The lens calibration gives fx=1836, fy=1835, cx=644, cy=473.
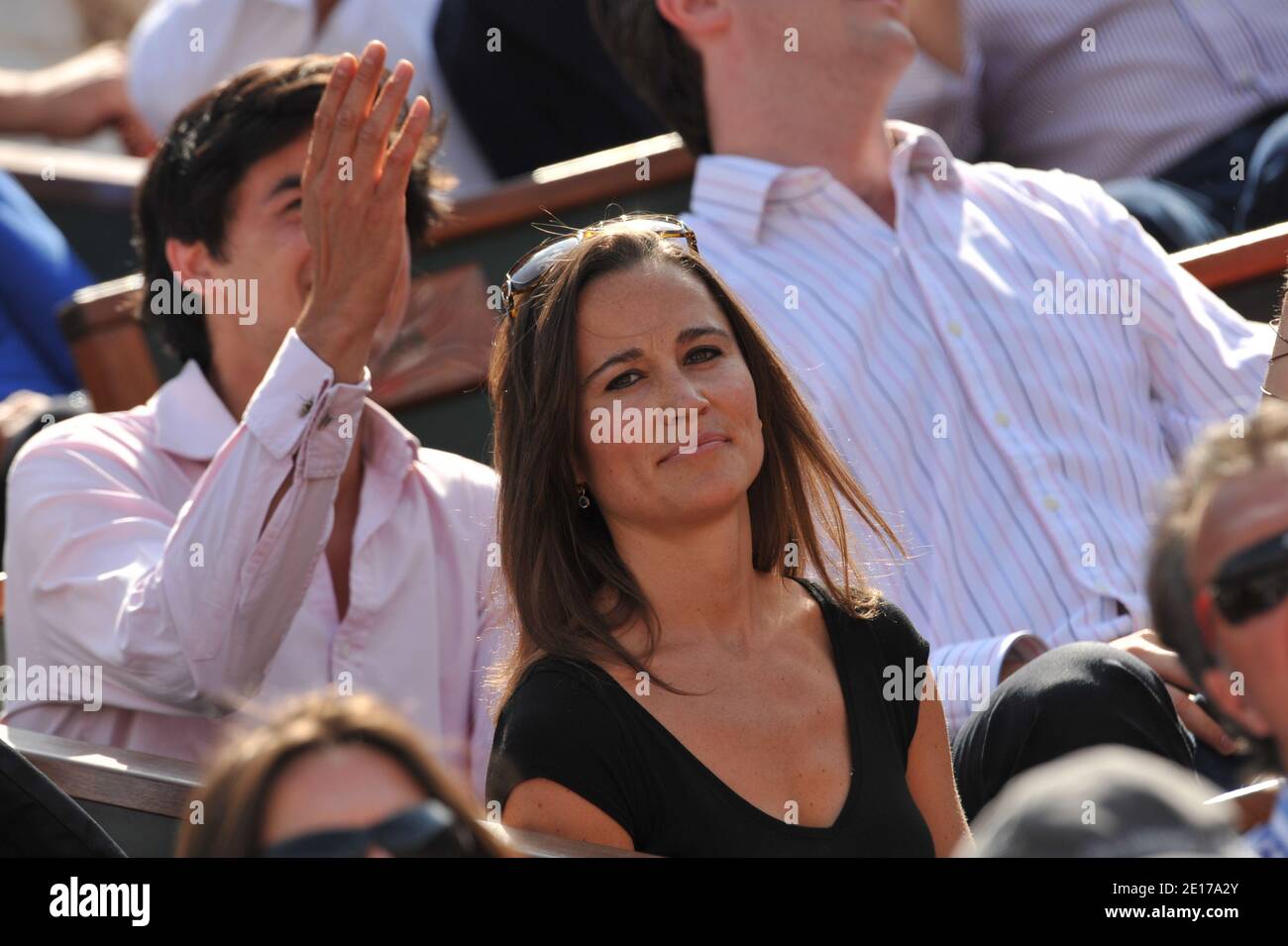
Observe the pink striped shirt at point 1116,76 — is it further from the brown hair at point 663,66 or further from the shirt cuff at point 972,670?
the shirt cuff at point 972,670

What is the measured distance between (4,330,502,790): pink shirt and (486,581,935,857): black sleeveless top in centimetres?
37

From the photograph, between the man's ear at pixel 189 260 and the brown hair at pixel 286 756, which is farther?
the man's ear at pixel 189 260

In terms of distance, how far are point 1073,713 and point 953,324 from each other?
90 centimetres

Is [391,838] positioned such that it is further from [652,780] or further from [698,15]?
[698,15]

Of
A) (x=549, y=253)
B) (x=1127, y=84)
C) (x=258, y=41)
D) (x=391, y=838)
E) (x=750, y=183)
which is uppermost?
(x=258, y=41)

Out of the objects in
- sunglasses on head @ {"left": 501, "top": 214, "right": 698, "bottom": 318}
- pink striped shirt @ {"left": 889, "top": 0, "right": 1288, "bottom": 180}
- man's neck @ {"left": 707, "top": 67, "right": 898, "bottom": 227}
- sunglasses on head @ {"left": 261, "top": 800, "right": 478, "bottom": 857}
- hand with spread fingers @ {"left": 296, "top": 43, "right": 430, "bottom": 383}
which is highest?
pink striped shirt @ {"left": 889, "top": 0, "right": 1288, "bottom": 180}

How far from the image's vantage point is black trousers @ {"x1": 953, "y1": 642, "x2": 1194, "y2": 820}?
1888mm

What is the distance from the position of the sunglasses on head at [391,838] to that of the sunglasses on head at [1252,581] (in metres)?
0.49

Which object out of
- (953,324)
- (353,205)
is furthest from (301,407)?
(953,324)

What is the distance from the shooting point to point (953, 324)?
266 centimetres

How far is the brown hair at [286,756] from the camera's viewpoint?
102 cm

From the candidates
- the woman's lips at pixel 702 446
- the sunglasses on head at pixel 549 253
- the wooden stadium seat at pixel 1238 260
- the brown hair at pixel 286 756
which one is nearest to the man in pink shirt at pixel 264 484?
the sunglasses on head at pixel 549 253

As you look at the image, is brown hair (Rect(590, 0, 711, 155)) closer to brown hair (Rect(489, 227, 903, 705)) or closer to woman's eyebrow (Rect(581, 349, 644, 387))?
brown hair (Rect(489, 227, 903, 705))

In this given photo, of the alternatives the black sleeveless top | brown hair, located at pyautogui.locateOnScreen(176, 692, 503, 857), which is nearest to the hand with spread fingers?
the black sleeveless top
